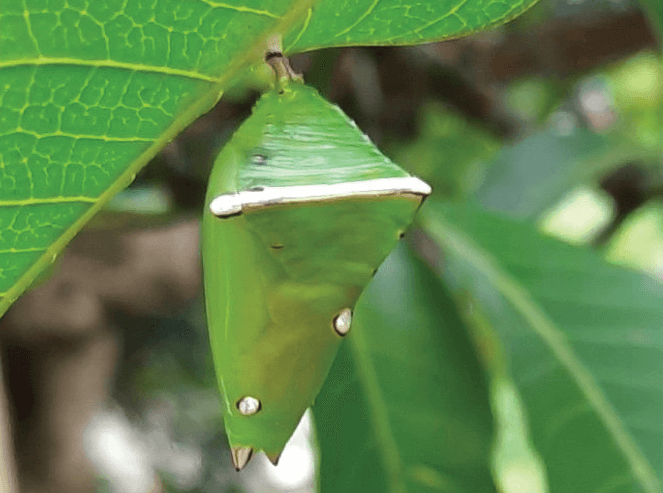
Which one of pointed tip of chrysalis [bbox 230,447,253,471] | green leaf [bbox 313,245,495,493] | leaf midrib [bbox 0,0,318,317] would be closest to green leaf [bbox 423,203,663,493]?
green leaf [bbox 313,245,495,493]

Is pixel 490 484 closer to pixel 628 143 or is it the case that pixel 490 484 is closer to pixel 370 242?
pixel 370 242

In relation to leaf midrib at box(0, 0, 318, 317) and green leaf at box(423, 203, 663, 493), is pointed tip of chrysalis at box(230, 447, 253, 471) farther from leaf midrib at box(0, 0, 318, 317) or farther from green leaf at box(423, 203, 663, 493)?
green leaf at box(423, 203, 663, 493)

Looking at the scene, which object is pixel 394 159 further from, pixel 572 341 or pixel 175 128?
pixel 175 128

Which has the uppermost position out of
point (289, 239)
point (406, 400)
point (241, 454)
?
point (289, 239)

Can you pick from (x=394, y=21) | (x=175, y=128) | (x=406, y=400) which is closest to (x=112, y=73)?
(x=175, y=128)

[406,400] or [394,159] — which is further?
[394,159]

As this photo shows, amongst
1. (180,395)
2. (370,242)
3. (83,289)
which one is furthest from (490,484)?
(180,395)

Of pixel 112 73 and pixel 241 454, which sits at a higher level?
pixel 112 73
